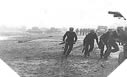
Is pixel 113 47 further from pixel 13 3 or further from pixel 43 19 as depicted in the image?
pixel 13 3

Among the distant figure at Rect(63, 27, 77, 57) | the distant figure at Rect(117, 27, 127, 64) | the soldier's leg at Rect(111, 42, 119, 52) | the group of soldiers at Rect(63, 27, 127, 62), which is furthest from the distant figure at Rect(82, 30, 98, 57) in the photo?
the distant figure at Rect(117, 27, 127, 64)

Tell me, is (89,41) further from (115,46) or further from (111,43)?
(115,46)

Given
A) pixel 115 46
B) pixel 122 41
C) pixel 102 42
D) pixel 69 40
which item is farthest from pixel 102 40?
pixel 69 40

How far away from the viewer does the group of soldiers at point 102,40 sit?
4.89 m

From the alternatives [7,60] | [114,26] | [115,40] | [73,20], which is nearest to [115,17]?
[114,26]

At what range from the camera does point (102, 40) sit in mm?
4988

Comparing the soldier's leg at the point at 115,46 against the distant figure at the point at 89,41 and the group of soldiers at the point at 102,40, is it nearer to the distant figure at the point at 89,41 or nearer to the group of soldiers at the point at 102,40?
the group of soldiers at the point at 102,40

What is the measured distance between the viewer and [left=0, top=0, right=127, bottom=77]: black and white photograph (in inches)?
189

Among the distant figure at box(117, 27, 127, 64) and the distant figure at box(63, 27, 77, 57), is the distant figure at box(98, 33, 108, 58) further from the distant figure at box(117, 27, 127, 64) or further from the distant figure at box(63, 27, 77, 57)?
the distant figure at box(63, 27, 77, 57)

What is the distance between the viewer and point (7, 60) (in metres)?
4.62

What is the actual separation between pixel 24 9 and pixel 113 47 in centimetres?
260

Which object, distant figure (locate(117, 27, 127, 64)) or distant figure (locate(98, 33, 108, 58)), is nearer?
distant figure (locate(117, 27, 127, 64))

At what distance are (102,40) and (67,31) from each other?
3.20 ft

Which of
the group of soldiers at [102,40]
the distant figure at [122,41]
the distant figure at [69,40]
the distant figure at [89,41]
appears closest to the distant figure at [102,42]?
the group of soldiers at [102,40]
